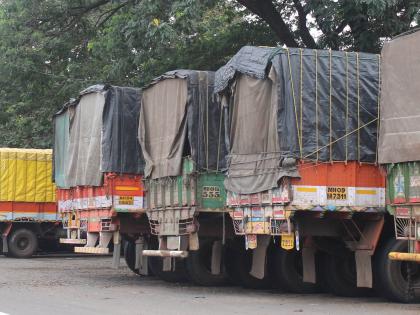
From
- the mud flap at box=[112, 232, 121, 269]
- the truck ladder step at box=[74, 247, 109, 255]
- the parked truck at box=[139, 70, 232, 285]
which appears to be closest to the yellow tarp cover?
the truck ladder step at box=[74, 247, 109, 255]

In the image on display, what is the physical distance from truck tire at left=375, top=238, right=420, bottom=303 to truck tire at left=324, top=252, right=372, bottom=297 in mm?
1124

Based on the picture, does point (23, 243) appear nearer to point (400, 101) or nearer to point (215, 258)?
point (215, 258)

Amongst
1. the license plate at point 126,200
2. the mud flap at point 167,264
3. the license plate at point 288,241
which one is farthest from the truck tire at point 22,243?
the license plate at point 288,241

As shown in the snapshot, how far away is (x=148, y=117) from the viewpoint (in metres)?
15.1

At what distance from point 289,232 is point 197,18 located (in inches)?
308

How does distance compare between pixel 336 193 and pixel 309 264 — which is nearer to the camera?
pixel 336 193

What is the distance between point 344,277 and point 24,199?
14206mm

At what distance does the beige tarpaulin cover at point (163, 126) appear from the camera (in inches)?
549

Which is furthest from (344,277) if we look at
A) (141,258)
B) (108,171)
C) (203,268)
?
(141,258)

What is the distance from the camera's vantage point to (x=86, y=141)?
53.3ft

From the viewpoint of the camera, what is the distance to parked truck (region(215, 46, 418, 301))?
37.3ft

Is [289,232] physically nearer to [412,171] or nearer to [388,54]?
[412,171]

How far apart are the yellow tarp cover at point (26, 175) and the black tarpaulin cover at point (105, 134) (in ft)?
26.6

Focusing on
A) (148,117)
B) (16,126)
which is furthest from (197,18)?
(16,126)
